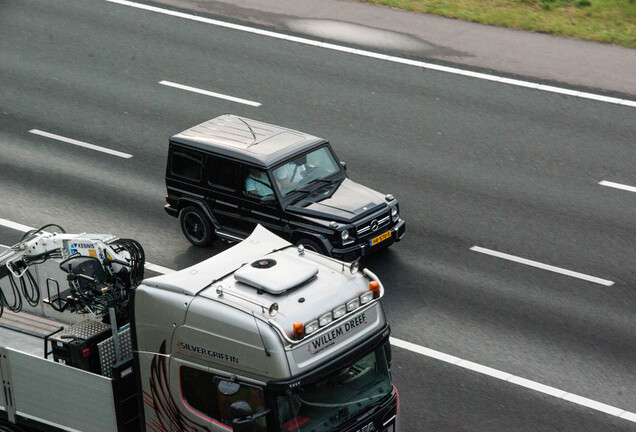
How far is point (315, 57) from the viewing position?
24781 millimetres

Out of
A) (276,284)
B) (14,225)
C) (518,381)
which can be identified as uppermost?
(276,284)

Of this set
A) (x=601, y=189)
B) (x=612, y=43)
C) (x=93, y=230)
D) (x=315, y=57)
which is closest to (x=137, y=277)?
(x=93, y=230)

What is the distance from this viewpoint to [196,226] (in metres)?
17.4

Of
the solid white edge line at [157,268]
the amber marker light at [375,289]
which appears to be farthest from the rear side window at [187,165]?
the amber marker light at [375,289]

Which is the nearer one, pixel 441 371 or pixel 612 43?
pixel 441 371

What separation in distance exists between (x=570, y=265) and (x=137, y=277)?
7.94m

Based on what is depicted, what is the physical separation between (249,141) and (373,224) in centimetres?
272

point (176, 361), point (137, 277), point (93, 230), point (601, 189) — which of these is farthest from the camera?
point (601, 189)

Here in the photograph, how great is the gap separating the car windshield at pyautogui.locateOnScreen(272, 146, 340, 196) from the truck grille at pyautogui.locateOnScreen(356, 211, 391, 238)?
1279 millimetres

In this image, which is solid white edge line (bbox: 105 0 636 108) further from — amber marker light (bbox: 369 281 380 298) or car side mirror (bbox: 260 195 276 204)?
amber marker light (bbox: 369 281 380 298)

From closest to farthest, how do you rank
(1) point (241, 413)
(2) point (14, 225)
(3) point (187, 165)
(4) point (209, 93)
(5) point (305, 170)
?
(1) point (241, 413)
(5) point (305, 170)
(3) point (187, 165)
(2) point (14, 225)
(4) point (209, 93)

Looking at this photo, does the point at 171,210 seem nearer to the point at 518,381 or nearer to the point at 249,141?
the point at 249,141

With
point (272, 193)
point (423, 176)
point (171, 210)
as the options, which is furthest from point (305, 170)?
point (423, 176)

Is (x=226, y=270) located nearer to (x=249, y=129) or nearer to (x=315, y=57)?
(x=249, y=129)
